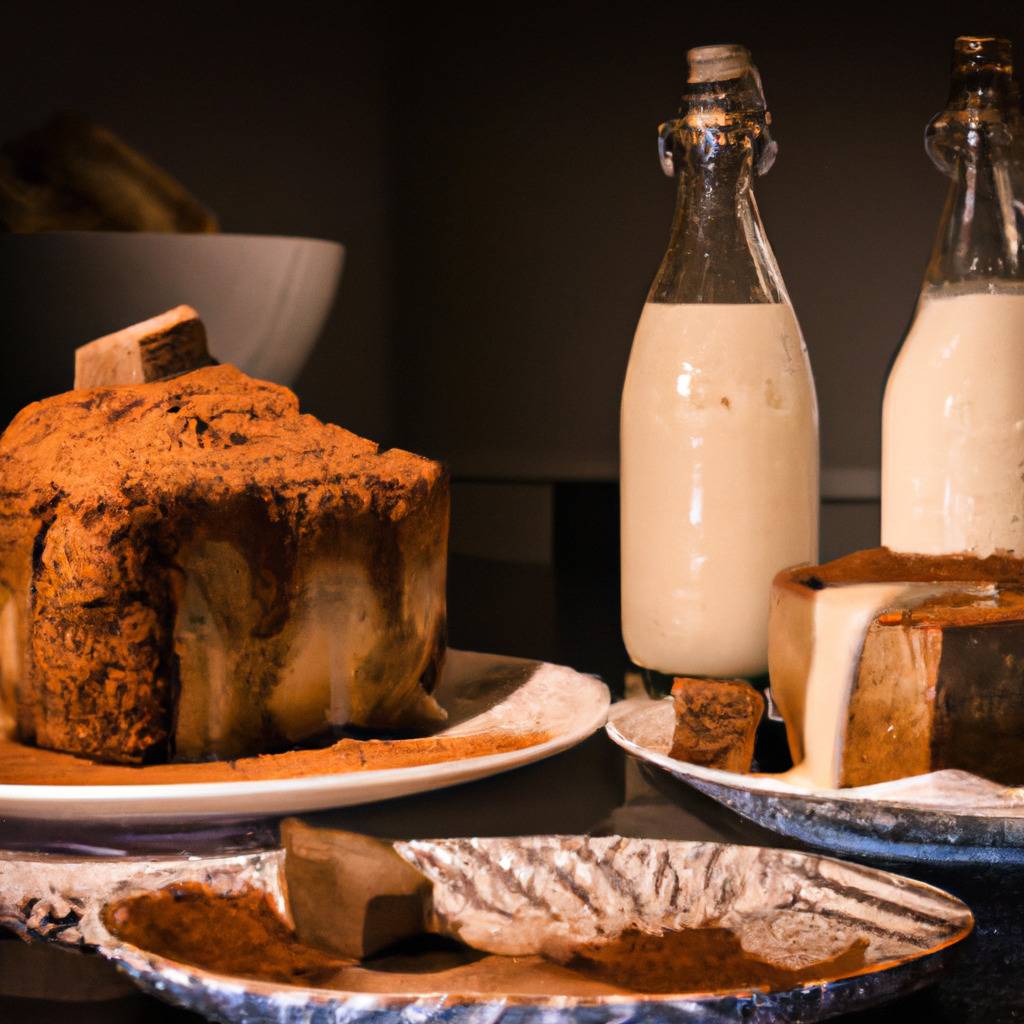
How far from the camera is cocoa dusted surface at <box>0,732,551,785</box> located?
0.57 meters

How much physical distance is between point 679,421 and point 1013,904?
34cm

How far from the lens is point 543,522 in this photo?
2.04 m

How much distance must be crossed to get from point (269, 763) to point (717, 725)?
0.19 metres

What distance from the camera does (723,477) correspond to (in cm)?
73

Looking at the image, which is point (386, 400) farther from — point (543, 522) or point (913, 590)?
point (913, 590)

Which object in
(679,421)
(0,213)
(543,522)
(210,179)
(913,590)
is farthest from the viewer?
(543,522)

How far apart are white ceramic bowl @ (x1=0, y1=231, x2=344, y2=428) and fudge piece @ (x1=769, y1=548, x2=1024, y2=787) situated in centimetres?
61

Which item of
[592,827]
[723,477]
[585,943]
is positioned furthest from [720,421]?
[585,943]

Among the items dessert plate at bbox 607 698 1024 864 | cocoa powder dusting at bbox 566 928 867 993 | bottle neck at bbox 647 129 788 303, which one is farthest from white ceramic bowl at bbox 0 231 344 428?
cocoa powder dusting at bbox 566 928 867 993

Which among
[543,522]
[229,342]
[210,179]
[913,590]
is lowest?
[543,522]

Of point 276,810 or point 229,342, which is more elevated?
point 229,342

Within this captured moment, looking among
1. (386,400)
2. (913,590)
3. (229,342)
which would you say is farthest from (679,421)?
(386,400)

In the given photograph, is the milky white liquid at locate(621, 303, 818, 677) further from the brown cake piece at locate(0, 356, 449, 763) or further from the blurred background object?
the blurred background object

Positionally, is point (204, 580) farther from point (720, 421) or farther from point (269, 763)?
point (720, 421)
